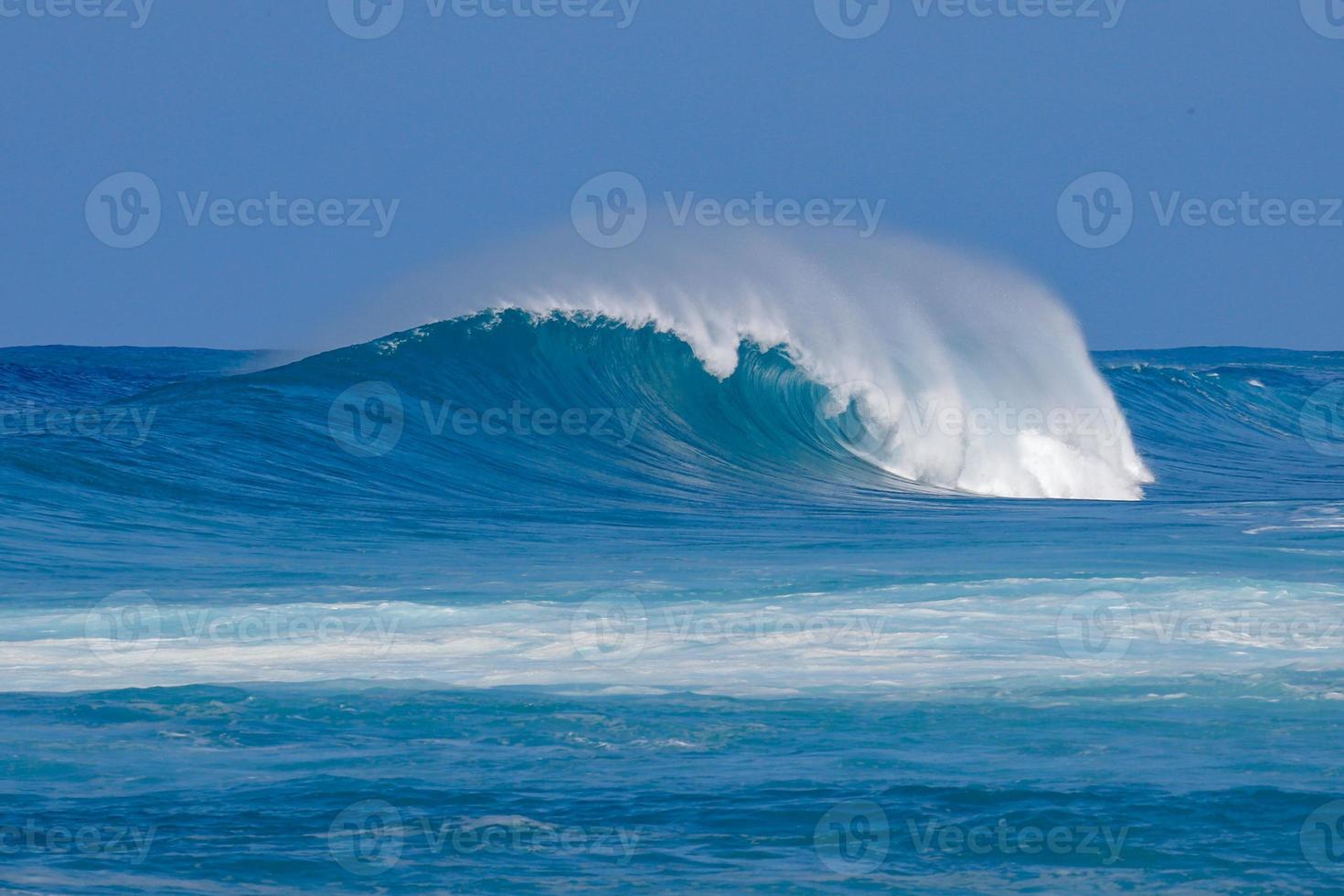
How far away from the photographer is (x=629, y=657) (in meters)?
7.08

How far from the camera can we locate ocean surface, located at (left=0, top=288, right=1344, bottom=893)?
4.50 metres

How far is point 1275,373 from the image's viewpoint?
37188 millimetres

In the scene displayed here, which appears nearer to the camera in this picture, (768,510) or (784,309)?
(768,510)

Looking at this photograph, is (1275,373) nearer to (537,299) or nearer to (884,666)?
(537,299)

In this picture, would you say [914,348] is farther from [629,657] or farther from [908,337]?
[629,657]

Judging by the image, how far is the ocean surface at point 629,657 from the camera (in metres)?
4.50

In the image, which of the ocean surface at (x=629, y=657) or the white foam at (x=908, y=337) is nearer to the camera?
the ocean surface at (x=629, y=657)

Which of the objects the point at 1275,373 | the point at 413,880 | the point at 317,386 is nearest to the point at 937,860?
the point at 413,880

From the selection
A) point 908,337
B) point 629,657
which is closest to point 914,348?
point 908,337

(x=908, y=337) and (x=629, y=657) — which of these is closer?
(x=629, y=657)

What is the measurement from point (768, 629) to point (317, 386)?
10157 mm

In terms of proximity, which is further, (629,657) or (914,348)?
(914,348)

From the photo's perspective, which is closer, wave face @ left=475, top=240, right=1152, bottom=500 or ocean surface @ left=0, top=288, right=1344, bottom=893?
ocean surface @ left=0, top=288, right=1344, bottom=893

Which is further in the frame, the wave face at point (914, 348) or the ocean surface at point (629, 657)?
the wave face at point (914, 348)
